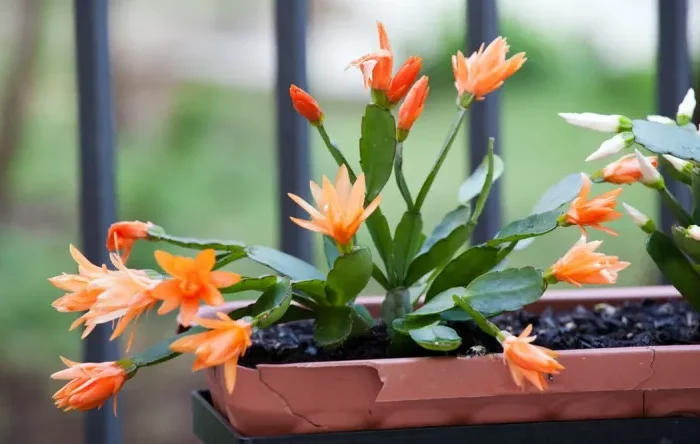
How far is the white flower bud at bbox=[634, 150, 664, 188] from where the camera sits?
65 cm

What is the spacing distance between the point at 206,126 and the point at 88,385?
54.4 inches

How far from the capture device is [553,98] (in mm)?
1888

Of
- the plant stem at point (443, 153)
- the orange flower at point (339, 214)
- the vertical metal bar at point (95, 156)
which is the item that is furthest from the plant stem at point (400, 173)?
the vertical metal bar at point (95, 156)

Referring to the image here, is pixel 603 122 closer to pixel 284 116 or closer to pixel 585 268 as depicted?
pixel 585 268

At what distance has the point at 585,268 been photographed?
1.95ft

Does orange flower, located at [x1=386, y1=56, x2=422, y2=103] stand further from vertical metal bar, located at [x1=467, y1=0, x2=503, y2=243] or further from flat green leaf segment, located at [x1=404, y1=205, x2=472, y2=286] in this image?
vertical metal bar, located at [x1=467, y1=0, x2=503, y2=243]

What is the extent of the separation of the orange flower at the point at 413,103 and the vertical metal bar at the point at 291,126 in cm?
32

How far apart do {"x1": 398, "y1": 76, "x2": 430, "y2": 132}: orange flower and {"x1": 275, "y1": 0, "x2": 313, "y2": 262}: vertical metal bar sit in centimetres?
32

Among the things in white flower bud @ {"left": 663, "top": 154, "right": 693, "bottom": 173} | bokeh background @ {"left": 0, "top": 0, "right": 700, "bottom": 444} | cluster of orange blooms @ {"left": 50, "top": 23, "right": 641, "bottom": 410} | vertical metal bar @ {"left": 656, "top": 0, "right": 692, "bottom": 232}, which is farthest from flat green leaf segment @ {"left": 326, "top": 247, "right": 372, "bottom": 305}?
bokeh background @ {"left": 0, "top": 0, "right": 700, "bottom": 444}

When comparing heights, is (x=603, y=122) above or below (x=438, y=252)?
above

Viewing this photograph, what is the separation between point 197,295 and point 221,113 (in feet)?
4.61

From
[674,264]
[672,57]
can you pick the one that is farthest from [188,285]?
[672,57]

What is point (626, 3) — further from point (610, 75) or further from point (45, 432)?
point (45, 432)

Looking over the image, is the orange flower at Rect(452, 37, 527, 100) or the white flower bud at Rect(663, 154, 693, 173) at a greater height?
the orange flower at Rect(452, 37, 527, 100)
